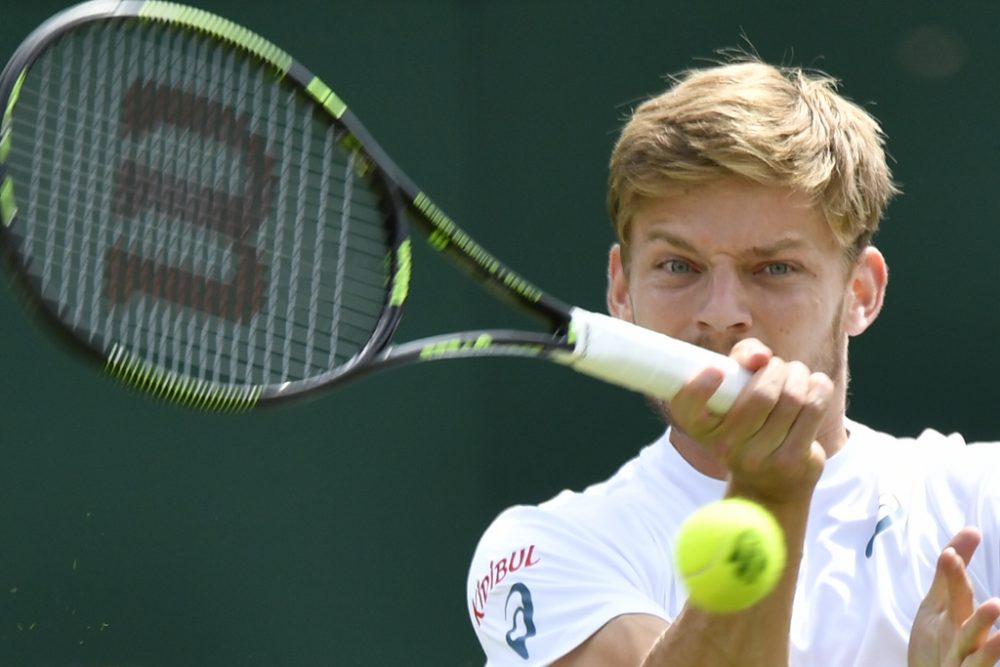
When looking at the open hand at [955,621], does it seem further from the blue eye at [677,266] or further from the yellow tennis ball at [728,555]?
the blue eye at [677,266]

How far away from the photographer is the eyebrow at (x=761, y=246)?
268 centimetres

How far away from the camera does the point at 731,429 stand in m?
2.17

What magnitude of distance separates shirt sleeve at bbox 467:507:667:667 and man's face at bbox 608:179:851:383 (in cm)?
36

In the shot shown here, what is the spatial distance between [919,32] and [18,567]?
2584 millimetres

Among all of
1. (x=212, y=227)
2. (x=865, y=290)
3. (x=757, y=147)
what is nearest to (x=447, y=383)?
(x=865, y=290)

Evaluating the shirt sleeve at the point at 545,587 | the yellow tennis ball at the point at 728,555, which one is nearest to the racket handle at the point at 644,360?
the yellow tennis ball at the point at 728,555

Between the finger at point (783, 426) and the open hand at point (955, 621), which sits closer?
the finger at point (783, 426)

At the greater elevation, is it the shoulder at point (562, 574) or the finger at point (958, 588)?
the finger at point (958, 588)

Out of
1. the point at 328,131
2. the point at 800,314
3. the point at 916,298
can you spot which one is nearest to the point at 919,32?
the point at 916,298

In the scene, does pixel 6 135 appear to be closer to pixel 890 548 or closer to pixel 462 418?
pixel 890 548

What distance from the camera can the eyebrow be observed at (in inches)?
105

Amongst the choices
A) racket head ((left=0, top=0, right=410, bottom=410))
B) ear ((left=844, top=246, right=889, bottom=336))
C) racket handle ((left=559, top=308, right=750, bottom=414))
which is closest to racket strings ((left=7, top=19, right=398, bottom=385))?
racket head ((left=0, top=0, right=410, bottom=410))

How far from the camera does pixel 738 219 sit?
270 centimetres

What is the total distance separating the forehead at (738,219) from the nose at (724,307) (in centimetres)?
6
